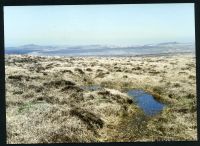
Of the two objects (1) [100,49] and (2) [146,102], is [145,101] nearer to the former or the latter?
(2) [146,102]

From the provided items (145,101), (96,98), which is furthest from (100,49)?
(145,101)

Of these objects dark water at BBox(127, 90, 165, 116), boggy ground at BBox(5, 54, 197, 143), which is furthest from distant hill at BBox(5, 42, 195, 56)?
dark water at BBox(127, 90, 165, 116)

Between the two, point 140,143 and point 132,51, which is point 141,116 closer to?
point 140,143

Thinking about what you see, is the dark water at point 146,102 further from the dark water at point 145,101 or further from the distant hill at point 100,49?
the distant hill at point 100,49

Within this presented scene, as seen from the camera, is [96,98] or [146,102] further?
[146,102]

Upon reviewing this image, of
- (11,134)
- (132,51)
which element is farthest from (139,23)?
(11,134)

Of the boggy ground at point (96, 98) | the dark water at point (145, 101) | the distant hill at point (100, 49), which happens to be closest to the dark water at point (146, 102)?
the dark water at point (145, 101)
